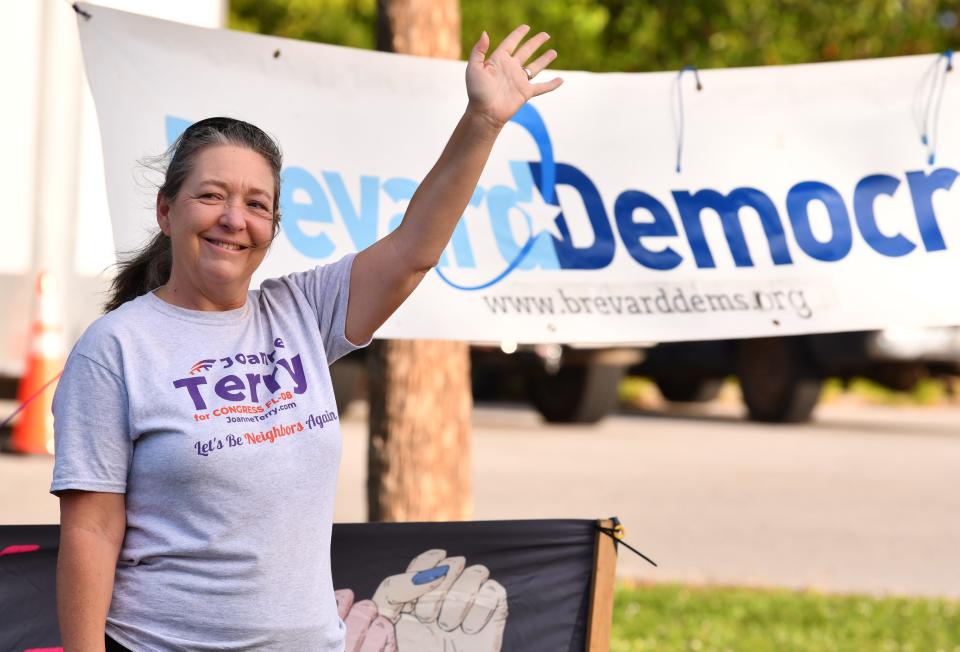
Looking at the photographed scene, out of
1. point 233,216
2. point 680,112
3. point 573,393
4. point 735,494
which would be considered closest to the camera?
point 233,216

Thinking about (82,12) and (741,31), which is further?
(741,31)

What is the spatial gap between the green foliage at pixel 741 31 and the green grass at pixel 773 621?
12.8 m

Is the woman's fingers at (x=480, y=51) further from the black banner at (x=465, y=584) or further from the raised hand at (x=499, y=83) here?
the black banner at (x=465, y=584)

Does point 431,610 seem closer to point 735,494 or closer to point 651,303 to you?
point 651,303

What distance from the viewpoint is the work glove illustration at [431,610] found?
11.5ft

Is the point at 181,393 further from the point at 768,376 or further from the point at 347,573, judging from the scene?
the point at 768,376

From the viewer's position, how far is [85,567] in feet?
7.24

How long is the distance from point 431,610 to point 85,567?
1452mm

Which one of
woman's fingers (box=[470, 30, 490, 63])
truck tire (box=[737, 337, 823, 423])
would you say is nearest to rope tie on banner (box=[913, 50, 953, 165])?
woman's fingers (box=[470, 30, 490, 63])

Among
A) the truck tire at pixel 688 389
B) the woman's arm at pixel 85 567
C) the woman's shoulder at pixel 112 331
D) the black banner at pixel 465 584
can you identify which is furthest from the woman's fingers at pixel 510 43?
the truck tire at pixel 688 389

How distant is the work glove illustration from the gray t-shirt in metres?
1.20

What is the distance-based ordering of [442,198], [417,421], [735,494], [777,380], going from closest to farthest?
1. [442,198]
2. [417,421]
3. [735,494]
4. [777,380]

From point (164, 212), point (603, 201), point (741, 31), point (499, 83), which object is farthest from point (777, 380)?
point (164, 212)

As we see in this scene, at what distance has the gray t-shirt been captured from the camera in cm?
222
